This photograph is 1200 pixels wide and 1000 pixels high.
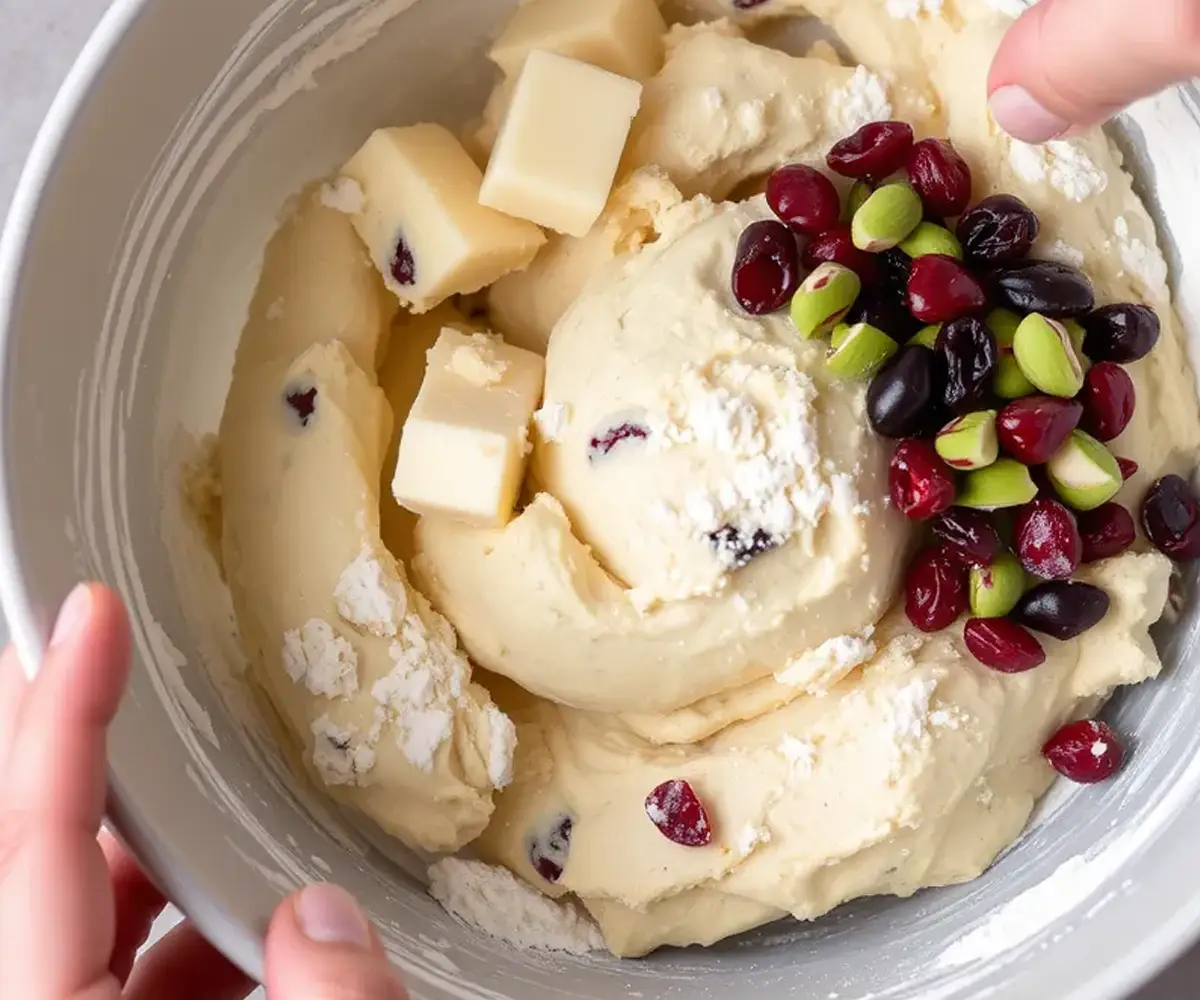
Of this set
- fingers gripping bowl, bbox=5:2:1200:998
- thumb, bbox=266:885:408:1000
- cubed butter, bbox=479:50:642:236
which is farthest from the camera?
cubed butter, bbox=479:50:642:236

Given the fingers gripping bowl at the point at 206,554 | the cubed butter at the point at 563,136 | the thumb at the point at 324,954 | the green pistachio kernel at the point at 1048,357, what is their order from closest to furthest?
the thumb at the point at 324,954 → the fingers gripping bowl at the point at 206,554 → the green pistachio kernel at the point at 1048,357 → the cubed butter at the point at 563,136

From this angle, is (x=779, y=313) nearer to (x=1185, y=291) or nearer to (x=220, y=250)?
(x=1185, y=291)

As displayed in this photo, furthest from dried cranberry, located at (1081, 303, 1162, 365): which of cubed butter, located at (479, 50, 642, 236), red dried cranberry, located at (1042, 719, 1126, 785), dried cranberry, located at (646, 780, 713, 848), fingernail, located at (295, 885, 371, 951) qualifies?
fingernail, located at (295, 885, 371, 951)

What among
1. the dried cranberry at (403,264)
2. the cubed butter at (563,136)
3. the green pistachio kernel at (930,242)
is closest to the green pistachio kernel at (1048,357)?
the green pistachio kernel at (930,242)

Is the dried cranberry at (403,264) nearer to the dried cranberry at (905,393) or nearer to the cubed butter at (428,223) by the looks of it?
the cubed butter at (428,223)

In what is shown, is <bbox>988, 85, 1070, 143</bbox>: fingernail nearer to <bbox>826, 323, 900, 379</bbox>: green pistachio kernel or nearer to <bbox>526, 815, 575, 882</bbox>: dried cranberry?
<bbox>826, 323, 900, 379</bbox>: green pistachio kernel

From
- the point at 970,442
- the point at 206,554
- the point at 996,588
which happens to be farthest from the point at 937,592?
the point at 206,554
